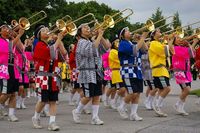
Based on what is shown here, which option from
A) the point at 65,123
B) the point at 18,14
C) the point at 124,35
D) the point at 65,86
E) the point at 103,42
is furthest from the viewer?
the point at 18,14

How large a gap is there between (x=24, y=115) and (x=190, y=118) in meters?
4.20

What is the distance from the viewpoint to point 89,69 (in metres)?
9.78

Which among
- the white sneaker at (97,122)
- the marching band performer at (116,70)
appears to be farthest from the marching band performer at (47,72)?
the marching band performer at (116,70)

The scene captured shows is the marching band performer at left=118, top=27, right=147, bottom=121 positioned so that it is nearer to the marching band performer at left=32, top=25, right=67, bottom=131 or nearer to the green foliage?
the marching band performer at left=32, top=25, right=67, bottom=131

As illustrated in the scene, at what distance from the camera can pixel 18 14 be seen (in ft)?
116

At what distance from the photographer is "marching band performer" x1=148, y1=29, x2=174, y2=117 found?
37.0 ft

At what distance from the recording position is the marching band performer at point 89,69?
9703 millimetres

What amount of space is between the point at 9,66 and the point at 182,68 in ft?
14.5

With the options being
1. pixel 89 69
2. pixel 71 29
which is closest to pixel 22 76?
pixel 71 29

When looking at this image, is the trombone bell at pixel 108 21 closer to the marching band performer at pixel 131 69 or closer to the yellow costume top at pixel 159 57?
the marching band performer at pixel 131 69

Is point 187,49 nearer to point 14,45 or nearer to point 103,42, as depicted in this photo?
point 103,42

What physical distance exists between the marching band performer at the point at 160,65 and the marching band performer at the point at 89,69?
2041mm

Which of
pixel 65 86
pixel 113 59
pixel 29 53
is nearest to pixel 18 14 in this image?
pixel 65 86

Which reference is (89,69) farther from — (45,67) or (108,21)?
(108,21)
